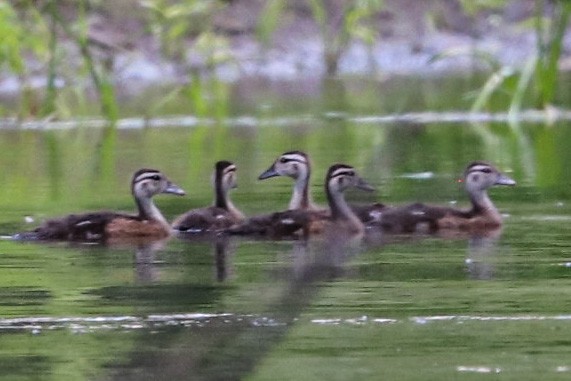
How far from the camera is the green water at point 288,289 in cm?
543

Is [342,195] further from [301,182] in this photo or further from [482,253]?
[482,253]

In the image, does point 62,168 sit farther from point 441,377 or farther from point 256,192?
point 441,377

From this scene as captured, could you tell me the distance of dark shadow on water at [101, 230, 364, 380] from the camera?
Result: 5258 mm

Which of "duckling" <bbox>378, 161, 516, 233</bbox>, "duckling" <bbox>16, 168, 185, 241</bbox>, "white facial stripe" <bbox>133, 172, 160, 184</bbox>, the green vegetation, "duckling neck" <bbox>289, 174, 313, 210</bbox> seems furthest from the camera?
the green vegetation

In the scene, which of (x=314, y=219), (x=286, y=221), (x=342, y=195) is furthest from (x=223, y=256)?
(x=342, y=195)

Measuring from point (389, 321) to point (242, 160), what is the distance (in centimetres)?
746

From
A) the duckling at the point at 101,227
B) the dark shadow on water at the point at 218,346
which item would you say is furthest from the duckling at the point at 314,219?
the dark shadow on water at the point at 218,346

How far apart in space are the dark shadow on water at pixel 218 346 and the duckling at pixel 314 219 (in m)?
1.94

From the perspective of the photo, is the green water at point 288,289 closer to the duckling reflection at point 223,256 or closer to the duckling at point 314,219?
the duckling reflection at point 223,256

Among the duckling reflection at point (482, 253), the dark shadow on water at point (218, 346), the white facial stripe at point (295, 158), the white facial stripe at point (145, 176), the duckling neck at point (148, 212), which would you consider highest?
the white facial stripe at point (295, 158)

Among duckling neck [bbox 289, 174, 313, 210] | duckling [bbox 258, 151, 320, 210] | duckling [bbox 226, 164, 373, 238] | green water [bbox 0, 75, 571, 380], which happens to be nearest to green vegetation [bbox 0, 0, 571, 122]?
green water [bbox 0, 75, 571, 380]

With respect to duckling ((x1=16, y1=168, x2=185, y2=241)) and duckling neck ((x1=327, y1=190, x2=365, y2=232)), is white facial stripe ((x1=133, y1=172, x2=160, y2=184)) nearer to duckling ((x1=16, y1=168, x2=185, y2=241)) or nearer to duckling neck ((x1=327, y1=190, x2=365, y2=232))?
duckling ((x1=16, y1=168, x2=185, y2=241))

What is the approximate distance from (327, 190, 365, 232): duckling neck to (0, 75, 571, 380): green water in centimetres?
28

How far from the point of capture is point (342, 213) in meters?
9.50
